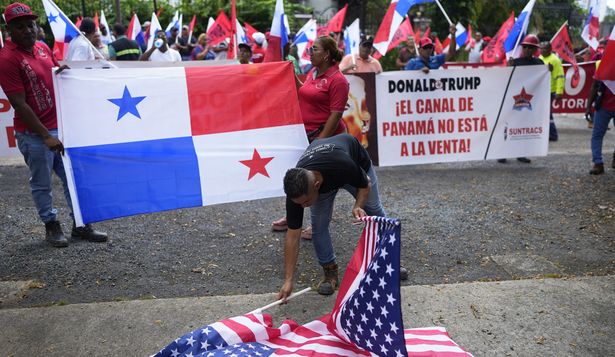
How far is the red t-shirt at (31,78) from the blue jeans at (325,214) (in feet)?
8.24

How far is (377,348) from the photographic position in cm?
275

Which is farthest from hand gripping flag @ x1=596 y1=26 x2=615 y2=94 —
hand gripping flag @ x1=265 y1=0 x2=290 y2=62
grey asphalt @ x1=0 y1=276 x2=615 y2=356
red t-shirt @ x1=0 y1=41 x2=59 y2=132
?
red t-shirt @ x1=0 y1=41 x2=59 y2=132

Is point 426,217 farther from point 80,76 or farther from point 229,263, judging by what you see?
point 80,76

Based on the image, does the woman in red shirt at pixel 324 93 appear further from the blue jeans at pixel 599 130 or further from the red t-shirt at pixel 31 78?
the blue jeans at pixel 599 130

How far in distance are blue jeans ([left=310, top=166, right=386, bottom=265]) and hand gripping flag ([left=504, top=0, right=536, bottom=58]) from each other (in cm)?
550

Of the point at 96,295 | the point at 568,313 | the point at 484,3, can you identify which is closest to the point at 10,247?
the point at 96,295

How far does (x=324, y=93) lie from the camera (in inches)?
186

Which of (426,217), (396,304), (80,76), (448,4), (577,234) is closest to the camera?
(396,304)

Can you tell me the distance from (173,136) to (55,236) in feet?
5.06

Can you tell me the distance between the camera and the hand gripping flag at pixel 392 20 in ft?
27.2

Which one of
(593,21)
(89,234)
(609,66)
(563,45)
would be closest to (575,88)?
(563,45)

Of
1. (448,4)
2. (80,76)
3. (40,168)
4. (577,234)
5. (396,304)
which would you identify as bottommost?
(577,234)

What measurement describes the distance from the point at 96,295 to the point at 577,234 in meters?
4.42

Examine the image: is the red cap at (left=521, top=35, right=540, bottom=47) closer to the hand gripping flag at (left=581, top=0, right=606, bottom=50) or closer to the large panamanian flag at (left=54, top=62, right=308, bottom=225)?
the hand gripping flag at (left=581, top=0, right=606, bottom=50)
